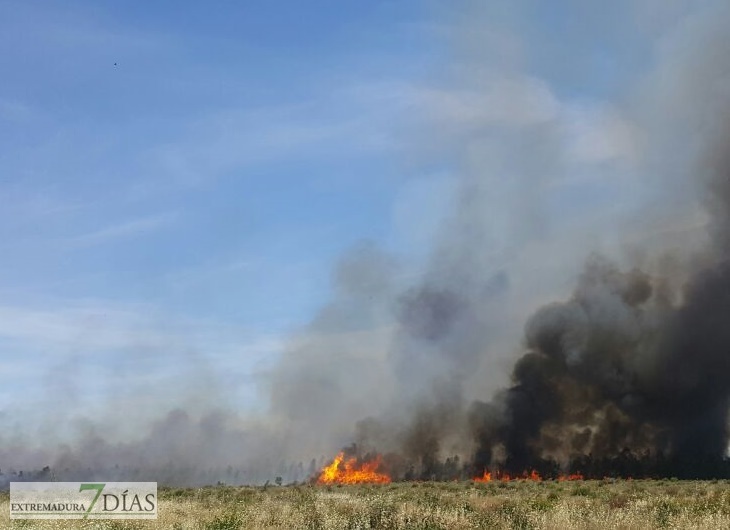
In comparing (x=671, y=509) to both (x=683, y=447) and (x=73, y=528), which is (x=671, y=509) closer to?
(x=73, y=528)

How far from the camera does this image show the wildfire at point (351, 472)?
303 ft

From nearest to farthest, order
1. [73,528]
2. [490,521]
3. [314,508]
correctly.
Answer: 1. [73,528]
2. [490,521]
3. [314,508]

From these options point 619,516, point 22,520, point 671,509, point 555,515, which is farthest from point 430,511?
point 22,520

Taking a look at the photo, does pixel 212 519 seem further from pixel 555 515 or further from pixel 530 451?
pixel 530 451

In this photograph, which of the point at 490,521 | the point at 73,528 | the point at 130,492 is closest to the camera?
the point at 73,528

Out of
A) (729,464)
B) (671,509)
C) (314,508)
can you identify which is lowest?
(729,464)

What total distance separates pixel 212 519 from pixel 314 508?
4.21 metres

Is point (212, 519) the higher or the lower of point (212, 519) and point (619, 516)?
the higher

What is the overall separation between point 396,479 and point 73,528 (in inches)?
3180

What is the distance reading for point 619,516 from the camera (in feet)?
→ 68.8

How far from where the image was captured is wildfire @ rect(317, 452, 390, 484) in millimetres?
92250

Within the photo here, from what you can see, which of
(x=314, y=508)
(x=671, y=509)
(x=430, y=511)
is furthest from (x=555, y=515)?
(x=314, y=508)

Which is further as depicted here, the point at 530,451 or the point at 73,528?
the point at 530,451

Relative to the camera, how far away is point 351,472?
98750mm
